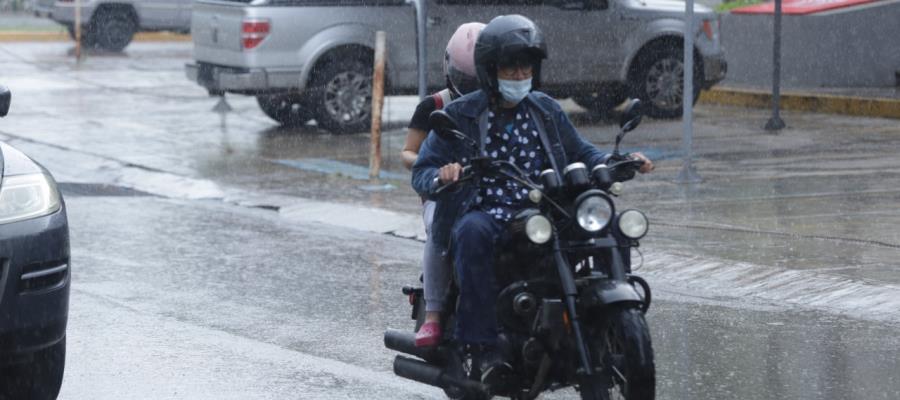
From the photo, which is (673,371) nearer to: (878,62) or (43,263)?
(43,263)

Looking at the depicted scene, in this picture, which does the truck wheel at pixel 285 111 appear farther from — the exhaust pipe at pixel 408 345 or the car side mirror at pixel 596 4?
the exhaust pipe at pixel 408 345

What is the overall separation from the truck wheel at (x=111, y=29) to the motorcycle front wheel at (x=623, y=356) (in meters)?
23.9

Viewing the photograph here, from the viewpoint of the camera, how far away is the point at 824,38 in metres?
19.2

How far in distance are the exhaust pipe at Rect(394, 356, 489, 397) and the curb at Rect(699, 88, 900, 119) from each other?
11783mm

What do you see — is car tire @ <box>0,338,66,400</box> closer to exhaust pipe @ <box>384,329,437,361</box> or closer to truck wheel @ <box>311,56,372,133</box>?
exhaust pipe @ <box>384,329,437,361</box>

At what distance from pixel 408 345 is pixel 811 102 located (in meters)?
12.7

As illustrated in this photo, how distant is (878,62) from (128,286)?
39.7 feet

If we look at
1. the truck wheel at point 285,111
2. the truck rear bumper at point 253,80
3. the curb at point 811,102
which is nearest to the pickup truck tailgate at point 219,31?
the truck rear bumper at point 253,80

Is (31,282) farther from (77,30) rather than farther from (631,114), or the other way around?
(77,30)

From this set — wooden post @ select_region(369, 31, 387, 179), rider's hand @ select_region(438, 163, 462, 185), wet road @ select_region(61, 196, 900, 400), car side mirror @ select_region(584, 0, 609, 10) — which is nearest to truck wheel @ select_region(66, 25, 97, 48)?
car side mirror @ select_region(584, 0, 609, 10)

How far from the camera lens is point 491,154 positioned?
5.83 meters

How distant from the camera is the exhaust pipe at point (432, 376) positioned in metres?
5.74

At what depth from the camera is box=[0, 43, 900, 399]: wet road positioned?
6.87 metres

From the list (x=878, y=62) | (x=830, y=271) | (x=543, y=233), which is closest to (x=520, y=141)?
(x=543, y=233)
